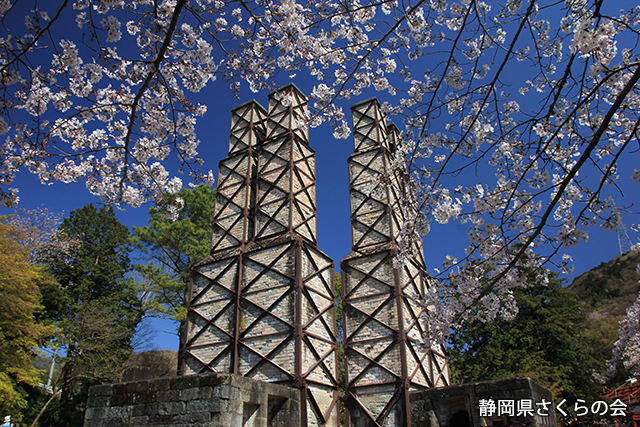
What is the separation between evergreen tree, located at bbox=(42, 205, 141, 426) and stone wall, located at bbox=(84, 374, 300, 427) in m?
10.3

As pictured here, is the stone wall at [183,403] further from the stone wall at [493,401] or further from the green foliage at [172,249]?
the green foliage at [172,249]

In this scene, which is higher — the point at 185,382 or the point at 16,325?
the point at 16,325

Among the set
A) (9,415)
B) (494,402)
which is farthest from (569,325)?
(9,415)

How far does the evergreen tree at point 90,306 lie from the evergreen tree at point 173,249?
62.0 inches

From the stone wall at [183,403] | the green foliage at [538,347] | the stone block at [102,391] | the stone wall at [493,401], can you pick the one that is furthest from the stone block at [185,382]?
the green foliage at [538,347]

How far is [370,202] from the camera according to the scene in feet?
42.0

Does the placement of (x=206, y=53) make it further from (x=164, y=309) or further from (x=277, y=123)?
(x=164, y=309)

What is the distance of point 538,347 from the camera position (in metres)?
14.6

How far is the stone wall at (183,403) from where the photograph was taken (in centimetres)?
576

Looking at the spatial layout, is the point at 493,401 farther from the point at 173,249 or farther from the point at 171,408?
the point at 173,249

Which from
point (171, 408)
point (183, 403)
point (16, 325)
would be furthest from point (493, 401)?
point (16, 325)

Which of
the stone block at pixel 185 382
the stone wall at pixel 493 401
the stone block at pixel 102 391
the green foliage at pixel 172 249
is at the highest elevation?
the green foliage at pixel 172 249

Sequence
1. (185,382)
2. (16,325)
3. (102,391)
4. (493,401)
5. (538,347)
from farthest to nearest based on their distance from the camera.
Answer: (538,347), (16,325), (493,401), (102,391), (185,382)

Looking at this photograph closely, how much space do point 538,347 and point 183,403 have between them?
13.9 meters
